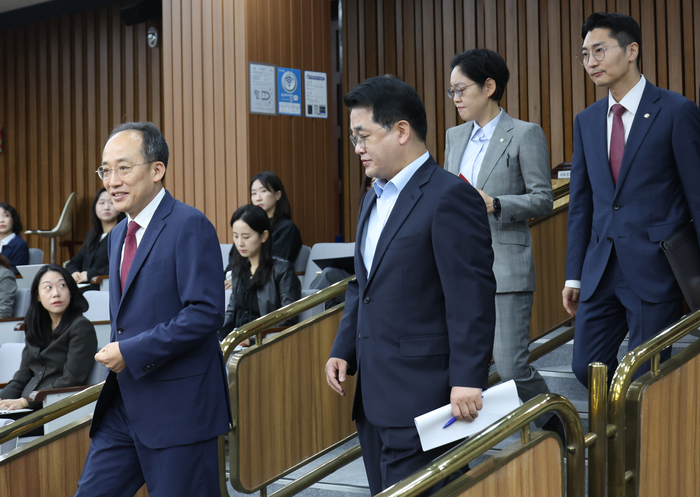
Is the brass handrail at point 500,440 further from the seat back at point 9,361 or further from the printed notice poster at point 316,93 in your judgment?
the printed notice poster at point 316,93

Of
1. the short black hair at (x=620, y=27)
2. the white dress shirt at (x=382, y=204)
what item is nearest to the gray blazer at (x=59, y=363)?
the white dress shirt at (x=382, y=204)

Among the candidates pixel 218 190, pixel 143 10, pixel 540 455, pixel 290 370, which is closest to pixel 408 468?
pixel 540 455

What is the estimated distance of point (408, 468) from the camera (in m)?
1.81

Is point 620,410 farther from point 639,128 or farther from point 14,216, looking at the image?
point 14,216

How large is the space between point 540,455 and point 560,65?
5.63 metres

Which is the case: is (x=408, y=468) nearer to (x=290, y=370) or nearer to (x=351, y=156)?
(x=290, y=370)

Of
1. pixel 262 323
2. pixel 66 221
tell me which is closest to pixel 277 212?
pixel 262 323

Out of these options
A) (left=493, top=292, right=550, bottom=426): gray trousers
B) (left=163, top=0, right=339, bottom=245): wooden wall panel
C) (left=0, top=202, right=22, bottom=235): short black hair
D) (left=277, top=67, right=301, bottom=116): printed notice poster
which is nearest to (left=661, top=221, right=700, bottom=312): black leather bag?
(left=493, top=292, right=550, bottom=426): gray trousers

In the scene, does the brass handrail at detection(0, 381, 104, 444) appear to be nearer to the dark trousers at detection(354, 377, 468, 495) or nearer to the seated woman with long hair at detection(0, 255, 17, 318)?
the dark trousers at detection(354, 377, 468, 495)

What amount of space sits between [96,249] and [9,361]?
91.3 inches

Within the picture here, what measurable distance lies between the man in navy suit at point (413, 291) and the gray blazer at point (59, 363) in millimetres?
2284

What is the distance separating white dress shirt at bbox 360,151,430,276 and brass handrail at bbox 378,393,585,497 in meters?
0.50

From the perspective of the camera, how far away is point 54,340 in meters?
3.86

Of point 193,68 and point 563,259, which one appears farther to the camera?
point 193,68
